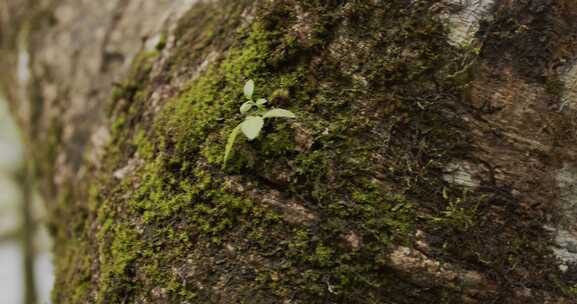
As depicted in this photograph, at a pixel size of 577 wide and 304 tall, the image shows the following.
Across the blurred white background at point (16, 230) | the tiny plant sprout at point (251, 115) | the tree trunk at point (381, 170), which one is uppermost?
the tiny plant sprout at point (251, 115)

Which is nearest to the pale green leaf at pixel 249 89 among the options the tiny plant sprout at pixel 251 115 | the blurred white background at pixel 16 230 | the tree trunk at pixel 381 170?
the tiny plant sprout at pixel 251 115

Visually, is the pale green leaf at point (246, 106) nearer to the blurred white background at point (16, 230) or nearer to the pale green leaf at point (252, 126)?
the pale green leaf at point (252, 126)

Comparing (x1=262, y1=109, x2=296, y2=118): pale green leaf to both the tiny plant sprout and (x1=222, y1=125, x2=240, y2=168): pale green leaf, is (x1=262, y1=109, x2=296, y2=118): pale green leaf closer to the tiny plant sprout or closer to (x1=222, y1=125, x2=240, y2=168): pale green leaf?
the tiny plant sprout

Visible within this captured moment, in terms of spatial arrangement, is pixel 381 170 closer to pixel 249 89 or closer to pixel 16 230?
pixel 249 89

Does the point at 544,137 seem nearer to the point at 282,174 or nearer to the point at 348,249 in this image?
the point at 348,249

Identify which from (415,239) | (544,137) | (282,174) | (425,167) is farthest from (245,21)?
(544,137)

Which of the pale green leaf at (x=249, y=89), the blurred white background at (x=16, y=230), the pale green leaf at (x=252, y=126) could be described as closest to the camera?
the pale green leaf at (x=252, y=126)

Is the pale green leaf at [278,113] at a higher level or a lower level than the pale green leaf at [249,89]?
lower

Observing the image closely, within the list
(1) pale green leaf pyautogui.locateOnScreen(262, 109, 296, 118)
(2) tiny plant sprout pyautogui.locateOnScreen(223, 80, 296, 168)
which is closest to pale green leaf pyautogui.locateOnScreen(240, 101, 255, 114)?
(2) tiny plant sprout pyautogui.locateOnScreen(223, 80, 296, 168)
